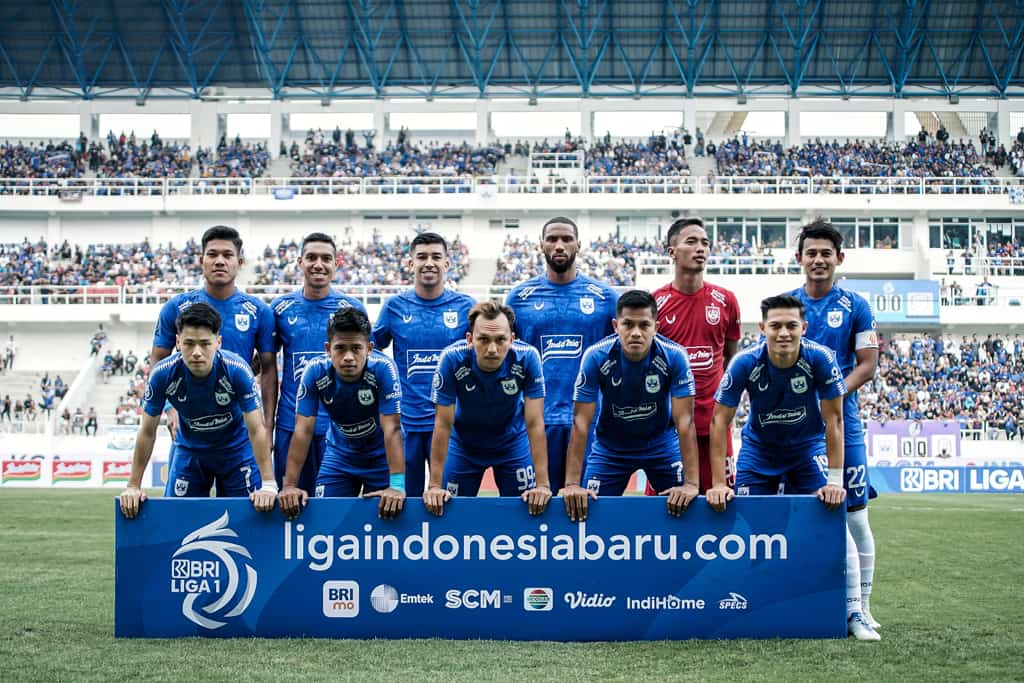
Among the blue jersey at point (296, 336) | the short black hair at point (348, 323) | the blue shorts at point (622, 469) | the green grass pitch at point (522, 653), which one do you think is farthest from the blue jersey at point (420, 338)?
the green grass pitch at point (522, 653)

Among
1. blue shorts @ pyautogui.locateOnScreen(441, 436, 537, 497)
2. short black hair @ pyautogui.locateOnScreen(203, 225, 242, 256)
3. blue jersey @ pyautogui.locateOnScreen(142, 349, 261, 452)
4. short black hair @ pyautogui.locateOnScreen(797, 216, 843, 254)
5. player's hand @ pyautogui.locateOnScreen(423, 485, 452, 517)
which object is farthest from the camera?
short black hair @ pyautogui.locateOnScreen(203, 225, 242, 256)

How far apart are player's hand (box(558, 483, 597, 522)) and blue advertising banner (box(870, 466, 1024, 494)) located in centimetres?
2039

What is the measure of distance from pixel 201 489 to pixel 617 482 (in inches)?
114

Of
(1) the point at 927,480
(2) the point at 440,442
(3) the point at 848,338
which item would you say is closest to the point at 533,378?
(2) the point at 440,442

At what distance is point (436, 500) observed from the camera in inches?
263

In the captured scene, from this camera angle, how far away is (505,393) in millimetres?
7180

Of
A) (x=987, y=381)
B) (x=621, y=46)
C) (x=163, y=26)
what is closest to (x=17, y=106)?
(x=163, y=26)

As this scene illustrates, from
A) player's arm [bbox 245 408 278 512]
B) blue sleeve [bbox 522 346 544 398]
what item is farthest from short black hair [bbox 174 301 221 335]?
blue sleeve [bbox 522 346 544 398]

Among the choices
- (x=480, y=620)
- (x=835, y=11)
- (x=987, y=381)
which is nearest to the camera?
(x=480, y=620)

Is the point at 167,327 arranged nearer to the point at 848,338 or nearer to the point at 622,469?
the point at 622,469

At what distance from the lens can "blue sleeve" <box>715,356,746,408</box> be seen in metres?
6.84

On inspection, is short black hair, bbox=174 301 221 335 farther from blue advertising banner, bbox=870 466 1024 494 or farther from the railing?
the railing

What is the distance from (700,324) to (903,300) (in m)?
32.9

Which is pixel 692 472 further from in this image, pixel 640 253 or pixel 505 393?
pixel 640 253
